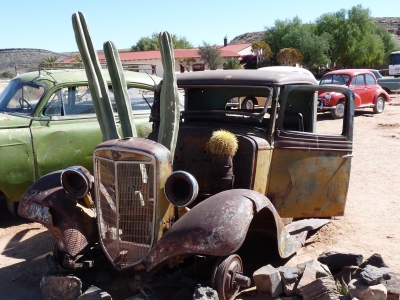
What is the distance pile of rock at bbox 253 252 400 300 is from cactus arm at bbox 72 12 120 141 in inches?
75.0

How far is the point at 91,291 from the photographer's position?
3.53 m

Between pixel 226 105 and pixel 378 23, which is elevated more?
pixel 378 23

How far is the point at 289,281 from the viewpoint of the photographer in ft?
12.6

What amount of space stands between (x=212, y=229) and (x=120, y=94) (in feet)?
5.79

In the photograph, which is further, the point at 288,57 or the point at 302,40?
the point at 302,40

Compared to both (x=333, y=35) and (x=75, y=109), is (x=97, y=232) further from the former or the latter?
(x=333, y=35)

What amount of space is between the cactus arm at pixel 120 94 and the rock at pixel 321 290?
202 cm

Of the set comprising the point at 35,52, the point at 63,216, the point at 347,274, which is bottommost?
the point at 347,274

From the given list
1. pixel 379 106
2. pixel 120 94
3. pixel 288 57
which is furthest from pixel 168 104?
pixel 288 57

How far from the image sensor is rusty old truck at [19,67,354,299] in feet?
11.4

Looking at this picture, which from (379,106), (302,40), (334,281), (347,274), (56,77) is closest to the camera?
(334,281)

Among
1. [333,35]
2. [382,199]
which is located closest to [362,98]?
[382,199]

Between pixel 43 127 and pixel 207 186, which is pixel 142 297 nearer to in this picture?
pixel 207 186

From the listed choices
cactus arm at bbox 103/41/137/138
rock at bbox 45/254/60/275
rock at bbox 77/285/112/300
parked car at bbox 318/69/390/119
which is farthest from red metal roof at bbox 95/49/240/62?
rock at bbox 77/285/112/300
